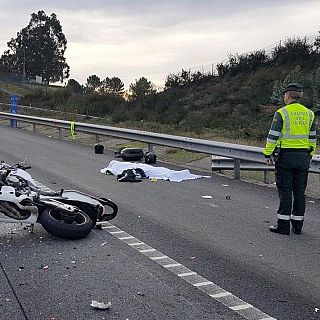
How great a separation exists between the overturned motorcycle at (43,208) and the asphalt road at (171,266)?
6.4 inches

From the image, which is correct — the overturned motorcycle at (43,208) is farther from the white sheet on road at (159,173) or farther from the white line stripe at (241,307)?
the white sheet on road at (159,173)

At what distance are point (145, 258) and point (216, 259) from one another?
69 cm

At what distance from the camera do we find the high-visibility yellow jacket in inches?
270

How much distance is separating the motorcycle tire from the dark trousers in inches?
90.5

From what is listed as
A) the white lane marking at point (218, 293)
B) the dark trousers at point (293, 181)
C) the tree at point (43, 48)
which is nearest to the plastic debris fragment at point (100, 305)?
the white lane marking at point (218, 293)

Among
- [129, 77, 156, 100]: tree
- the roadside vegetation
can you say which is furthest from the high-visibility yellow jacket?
[129, 77, 156, 100]: tree

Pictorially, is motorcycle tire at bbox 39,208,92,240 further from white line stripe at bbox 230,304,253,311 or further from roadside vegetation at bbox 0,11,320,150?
roadside vegetation at bbox 0,11,320,150

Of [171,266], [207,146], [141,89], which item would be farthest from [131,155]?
[141,89]

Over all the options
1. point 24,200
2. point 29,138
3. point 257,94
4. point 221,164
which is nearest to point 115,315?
point 24,200

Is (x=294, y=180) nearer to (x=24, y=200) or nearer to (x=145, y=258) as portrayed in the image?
(x=145, y=258)

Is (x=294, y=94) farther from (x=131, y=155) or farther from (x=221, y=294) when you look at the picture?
(x=131, y=155)

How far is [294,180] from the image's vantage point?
6.95 m

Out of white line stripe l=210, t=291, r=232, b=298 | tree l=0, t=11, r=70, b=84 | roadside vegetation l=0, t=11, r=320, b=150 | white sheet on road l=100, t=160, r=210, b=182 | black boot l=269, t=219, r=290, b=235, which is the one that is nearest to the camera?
white line stripe l=210, t=291, r=232, b=298

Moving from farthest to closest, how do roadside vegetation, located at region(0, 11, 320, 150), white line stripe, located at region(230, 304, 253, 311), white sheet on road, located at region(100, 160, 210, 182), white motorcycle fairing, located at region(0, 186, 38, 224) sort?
1. roadside vegetation, located at region(0, 11, 320, 150)
2. white sheet on road, located at region(100, 160, 210, 182)
3. white motorcycle fairing, located at region(0, 186, 38, 224)
4. white line stripe, located at region(230, 304, 253, 311)
